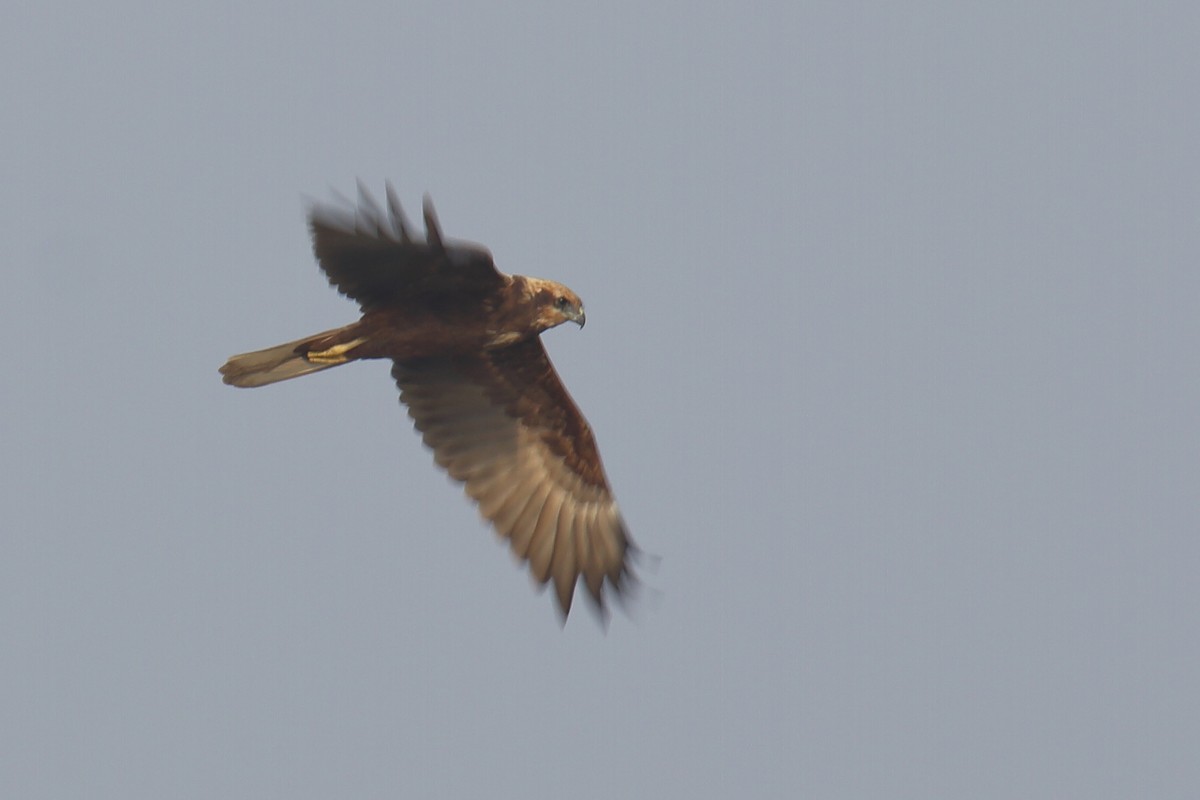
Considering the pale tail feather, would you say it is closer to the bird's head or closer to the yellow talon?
the yellow talon

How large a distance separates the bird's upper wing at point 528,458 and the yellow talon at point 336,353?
2.84 feet

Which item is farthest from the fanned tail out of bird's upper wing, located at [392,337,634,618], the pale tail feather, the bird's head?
the bird's head

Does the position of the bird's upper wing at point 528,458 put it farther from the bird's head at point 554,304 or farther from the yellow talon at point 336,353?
the yellow talon at point 336,353

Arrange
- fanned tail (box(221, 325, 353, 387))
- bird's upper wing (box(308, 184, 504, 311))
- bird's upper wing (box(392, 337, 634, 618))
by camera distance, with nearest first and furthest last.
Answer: bird's upper wing (box(308, 184, 504, 311)) < fanned tail (box(221, 325, 353, 387)) < bird's upper wing (box(392, 337, 634, 618))

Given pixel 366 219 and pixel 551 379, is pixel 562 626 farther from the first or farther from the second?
pixel 366 219

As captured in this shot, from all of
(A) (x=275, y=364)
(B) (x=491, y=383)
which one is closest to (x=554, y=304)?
(B) (x=491, y=383)

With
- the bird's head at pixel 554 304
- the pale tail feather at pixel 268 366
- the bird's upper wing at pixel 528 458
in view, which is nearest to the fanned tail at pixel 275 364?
the pale tail feather at pixel 268 366

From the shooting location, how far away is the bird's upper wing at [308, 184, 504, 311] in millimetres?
12328


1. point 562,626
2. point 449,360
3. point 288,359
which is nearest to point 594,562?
point 562,626

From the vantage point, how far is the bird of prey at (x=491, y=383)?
1328 cm

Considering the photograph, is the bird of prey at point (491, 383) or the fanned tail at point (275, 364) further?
the fanned tail at point (275, 364)

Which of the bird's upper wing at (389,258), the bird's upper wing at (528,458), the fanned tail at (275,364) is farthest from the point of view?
the bird's upper wing at (528,458)

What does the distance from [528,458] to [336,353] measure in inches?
76.8

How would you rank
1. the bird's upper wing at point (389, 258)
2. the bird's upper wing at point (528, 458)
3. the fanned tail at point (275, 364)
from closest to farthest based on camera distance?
the bird's upper wing at point (389, 258)
the fanned tail at point (275, 364)
the bird's upper wing at point (528, 458)
